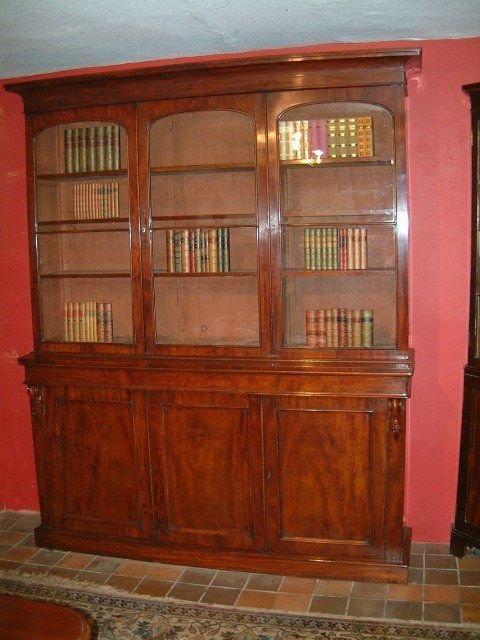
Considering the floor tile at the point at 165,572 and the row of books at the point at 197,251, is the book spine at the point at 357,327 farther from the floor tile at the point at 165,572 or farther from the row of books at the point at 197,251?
the floor tile at the point at 165,572

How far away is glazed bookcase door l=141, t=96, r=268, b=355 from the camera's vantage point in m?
3.25

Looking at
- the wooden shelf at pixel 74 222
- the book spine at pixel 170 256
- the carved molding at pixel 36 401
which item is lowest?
the carved molding at pixel 36 401

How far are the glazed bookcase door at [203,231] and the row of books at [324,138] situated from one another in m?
0.17

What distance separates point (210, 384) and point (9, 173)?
1834mm

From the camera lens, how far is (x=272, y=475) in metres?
3.26

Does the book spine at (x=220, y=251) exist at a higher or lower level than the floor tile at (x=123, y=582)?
higher

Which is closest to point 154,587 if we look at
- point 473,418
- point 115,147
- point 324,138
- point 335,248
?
point 473,418

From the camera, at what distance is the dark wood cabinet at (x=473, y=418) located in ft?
10.5

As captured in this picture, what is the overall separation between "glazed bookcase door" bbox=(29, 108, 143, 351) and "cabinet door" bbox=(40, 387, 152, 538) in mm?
309

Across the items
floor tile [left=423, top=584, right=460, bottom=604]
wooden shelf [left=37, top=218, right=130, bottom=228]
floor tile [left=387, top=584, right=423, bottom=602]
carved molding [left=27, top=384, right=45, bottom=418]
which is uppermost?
wooden shelf [left=37, top=218, right=130, bottom=228]

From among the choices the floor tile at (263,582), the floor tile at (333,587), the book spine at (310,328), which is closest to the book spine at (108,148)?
the book spine at (310,328)

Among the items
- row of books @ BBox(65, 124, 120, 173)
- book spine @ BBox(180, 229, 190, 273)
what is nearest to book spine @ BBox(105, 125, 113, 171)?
row of books @ BBox(65, 124, 120, 173)

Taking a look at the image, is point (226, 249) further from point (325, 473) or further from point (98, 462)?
point (98, 462)

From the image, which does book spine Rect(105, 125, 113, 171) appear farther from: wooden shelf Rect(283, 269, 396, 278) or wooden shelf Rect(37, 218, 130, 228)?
wooden shelf Rect(283, 269, 396, 278)
